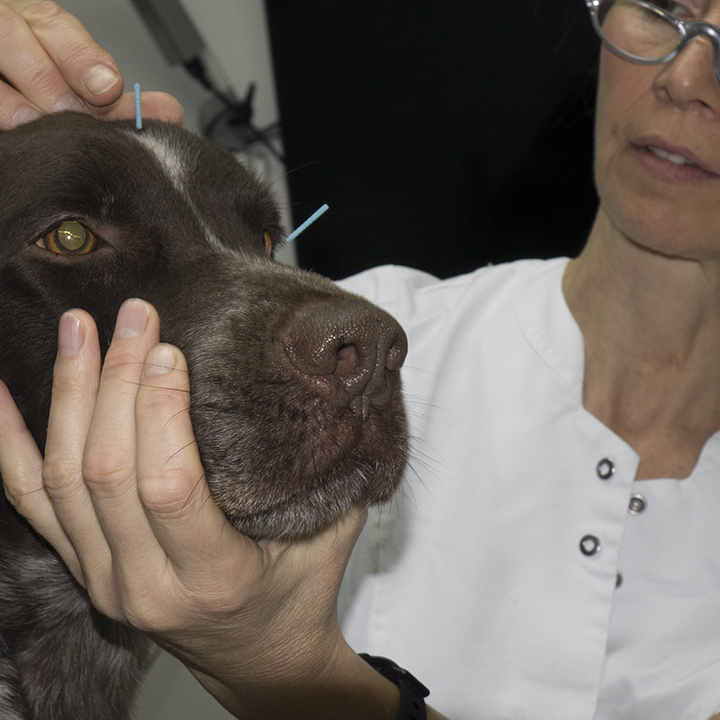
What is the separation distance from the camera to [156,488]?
98cm

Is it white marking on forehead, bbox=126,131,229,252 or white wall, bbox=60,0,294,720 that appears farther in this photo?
white wall, bbox=60,0,294,720

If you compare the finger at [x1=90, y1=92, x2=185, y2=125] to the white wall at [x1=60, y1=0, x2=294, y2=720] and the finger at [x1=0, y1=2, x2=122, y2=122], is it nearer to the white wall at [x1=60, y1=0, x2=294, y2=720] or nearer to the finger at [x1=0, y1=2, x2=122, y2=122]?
the finger at [x1=0, y1=2, x2=122, y2=122]

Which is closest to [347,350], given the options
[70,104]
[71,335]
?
[71,335]

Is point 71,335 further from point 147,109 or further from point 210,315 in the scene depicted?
point 147,109

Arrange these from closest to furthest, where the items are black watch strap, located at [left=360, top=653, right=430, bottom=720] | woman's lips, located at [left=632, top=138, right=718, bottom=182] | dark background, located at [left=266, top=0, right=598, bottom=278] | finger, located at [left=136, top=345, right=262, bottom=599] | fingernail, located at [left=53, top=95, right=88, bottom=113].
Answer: finger, located at [left=136, top=345, right=262, bottom=599] < black watch strap, located at [left=360, top=653, right=430, bottom=720] < fingernail, located at [left=53, top=95, right=88, bottom=113] < woman's lips, located at [left=632, top=138, right=718, bottom=182] < dark background, located at [left=266, top=0, right=598, bottom=278]

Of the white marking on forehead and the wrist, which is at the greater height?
the white marking on forehead

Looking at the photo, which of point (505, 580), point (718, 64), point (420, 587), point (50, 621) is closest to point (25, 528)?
point (50, 621)

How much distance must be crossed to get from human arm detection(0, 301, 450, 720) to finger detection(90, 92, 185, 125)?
583 mm

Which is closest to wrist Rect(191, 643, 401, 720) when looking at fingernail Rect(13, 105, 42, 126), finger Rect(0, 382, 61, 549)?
finger Rect(0, 382, 61, 549)

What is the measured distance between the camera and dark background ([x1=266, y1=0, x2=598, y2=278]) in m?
2.43

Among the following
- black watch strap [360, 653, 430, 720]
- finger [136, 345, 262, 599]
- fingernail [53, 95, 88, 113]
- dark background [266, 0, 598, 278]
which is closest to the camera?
finger [136, 345, 262, 599]

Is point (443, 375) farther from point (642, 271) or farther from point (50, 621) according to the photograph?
point (50, 621)

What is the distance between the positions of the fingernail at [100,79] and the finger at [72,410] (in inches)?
20.2

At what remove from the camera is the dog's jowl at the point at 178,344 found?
1.08 m
